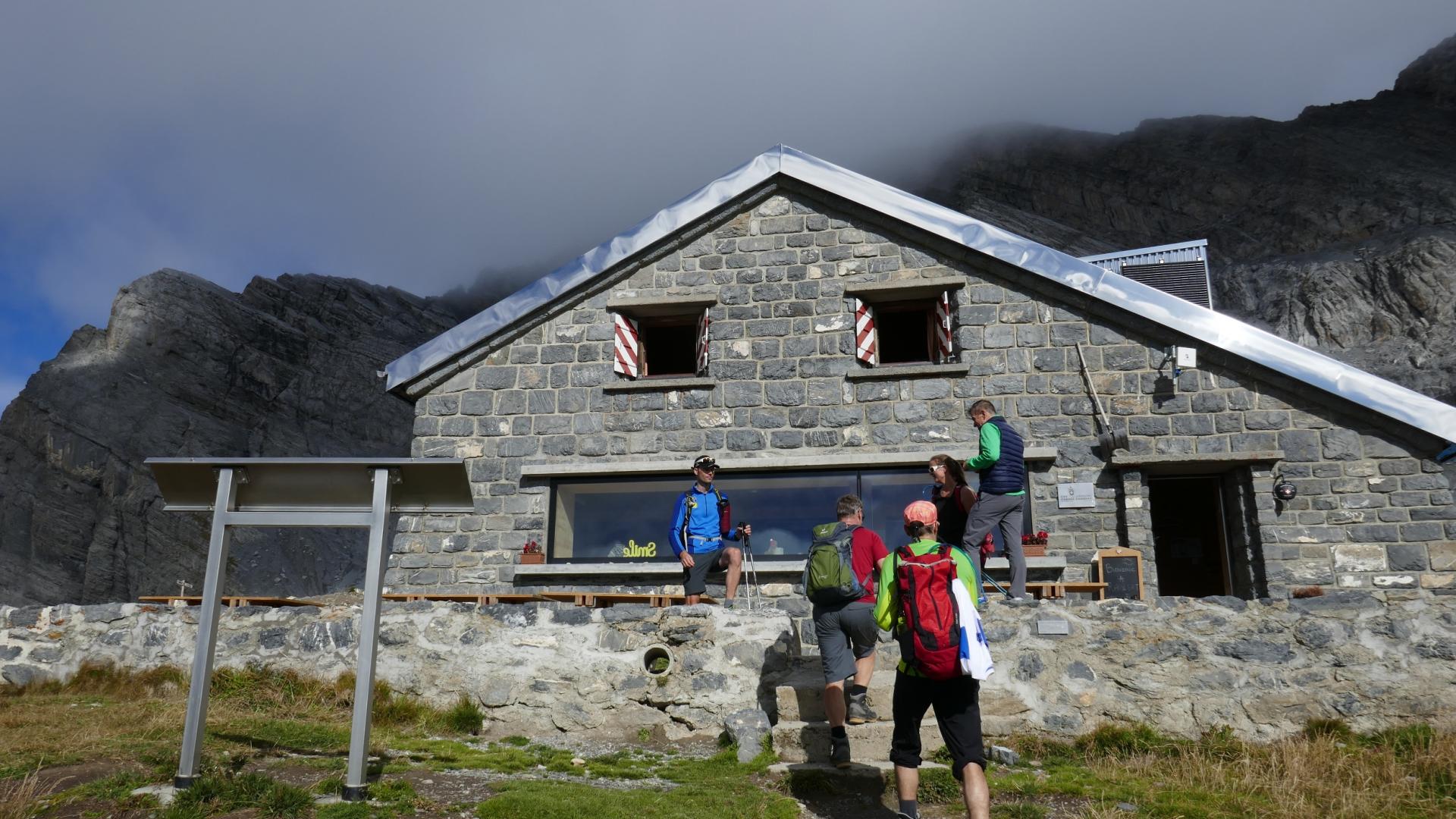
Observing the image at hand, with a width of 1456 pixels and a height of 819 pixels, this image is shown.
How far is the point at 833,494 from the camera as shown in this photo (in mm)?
10617

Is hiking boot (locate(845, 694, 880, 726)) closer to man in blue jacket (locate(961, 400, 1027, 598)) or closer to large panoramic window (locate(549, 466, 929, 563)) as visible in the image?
man in blue jacket (locate(961, 400, 1027, 598))

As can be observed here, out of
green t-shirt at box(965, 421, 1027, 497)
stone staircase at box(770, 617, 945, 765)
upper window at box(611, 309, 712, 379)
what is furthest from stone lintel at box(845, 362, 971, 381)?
stone staircase at box(770, 617, 945, 765)

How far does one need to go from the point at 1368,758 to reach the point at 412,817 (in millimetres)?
5336

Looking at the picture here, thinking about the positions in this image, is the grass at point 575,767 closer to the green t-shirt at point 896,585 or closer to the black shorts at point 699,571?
the green t-shirt at point 896,585

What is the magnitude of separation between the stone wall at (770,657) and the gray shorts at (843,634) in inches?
24.8

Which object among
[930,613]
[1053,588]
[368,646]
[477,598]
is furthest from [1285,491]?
[368,646]

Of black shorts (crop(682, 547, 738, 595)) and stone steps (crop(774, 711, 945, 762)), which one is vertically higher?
black shorts (crop(682, 547, 738, 595))

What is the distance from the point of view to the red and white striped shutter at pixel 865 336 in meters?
10.8

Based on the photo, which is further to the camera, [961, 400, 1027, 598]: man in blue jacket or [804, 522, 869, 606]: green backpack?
[961, 400, 1027, 598]: man in blue jacket

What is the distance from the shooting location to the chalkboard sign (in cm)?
940

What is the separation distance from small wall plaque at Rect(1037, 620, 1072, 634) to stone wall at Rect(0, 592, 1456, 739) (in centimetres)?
1

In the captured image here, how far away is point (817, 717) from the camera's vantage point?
639cm

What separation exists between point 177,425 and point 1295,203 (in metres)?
43.2

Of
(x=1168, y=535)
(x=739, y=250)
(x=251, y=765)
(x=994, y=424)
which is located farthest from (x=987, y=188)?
(x=251, y=765)
